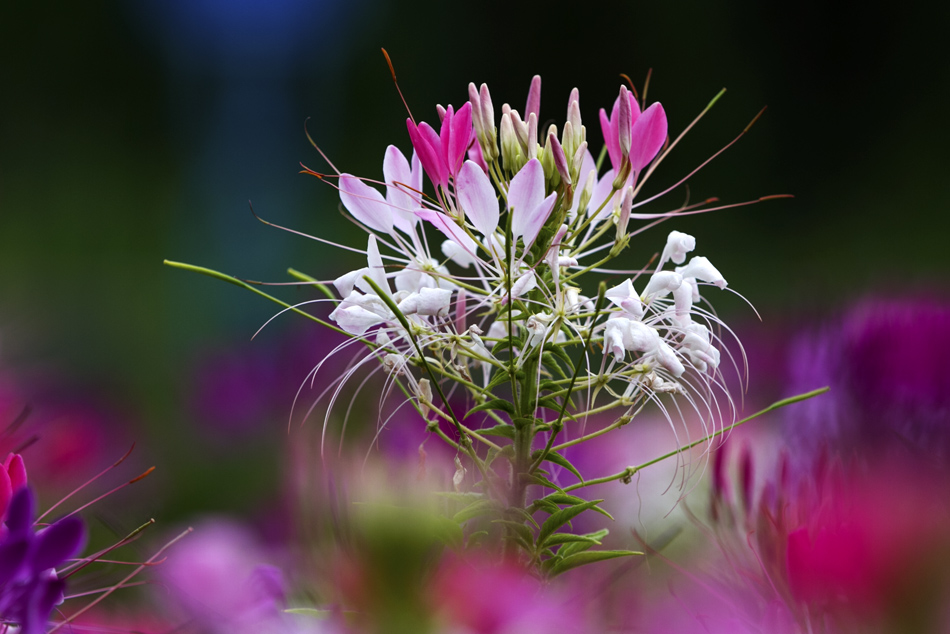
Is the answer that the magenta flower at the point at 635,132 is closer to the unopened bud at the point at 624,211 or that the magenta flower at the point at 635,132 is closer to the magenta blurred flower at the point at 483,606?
→ the unopened bud at the point at 624,211

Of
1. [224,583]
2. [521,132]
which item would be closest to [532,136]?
[521,132]

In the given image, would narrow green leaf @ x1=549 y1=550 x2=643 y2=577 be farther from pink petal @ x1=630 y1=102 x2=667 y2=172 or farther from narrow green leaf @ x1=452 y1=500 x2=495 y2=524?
pink petal @ x1=630 y1=102 x2=667 y2=172

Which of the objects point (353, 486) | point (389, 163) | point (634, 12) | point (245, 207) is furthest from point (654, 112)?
point (634, 12)

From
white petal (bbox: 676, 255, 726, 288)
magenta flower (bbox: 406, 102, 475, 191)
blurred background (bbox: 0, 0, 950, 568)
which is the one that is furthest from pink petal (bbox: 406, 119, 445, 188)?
blurred background (bbox: 0, 0, 950, 568)

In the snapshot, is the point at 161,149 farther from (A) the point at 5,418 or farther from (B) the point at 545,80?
(A) the point at 5,418

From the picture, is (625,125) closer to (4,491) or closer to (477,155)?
(477,155)

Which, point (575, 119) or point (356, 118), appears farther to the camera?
point (356, 118)

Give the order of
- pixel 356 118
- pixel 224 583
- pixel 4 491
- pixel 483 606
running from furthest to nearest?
pixel 356 118 → pixel 224 583 → pixel 4 491 → pixel 483 606

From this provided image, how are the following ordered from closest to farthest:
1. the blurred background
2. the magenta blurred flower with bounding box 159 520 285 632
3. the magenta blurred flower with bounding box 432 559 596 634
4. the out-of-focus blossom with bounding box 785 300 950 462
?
the magenta blurred flower with bounding box 432 559 596 634, the magenta blurred flower with bounding box 159 520 285 632, the out-of-focus blossom with bounding box 785 300 950 462, the blurred background
